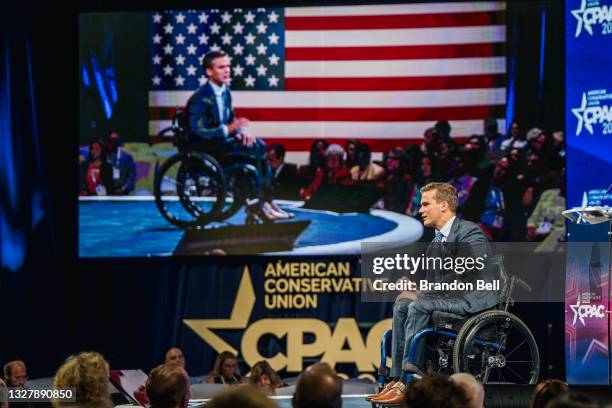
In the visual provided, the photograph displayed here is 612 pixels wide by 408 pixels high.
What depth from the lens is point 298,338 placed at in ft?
30.6

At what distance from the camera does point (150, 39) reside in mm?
9438

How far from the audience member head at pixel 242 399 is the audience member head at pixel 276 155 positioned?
7.08m

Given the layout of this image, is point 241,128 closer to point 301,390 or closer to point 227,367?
point 227,367

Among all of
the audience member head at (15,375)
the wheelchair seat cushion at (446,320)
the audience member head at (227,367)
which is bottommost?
the audience member head at (227,367)

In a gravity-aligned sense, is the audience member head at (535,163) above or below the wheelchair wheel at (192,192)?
above

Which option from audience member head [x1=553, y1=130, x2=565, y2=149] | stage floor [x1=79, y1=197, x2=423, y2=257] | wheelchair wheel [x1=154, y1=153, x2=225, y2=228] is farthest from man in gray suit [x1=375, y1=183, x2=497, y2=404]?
wheelchair wheel [x1=154, y1=153, x2=225, y2=228]

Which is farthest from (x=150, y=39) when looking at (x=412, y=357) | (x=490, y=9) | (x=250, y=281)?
(x=412, y=357)

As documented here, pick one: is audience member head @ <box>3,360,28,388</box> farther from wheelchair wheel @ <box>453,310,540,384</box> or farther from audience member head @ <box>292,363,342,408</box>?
audience member head @ <box>292,363,342,408</box>

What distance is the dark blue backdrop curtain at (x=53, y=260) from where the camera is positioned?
9406mm

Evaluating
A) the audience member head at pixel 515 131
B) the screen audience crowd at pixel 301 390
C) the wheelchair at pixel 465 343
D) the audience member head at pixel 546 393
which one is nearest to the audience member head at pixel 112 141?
the audience member head at pixel 515 131

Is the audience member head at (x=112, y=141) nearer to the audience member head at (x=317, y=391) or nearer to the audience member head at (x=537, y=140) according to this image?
the audience member head at (x=537, y=140)

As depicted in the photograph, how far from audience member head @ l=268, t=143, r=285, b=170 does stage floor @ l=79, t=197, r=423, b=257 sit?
1.18 ft

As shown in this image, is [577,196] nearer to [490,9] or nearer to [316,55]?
[490,9]

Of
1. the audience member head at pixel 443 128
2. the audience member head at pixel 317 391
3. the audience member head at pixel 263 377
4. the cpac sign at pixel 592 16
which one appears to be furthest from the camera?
the audience member head at pixel 443 128
